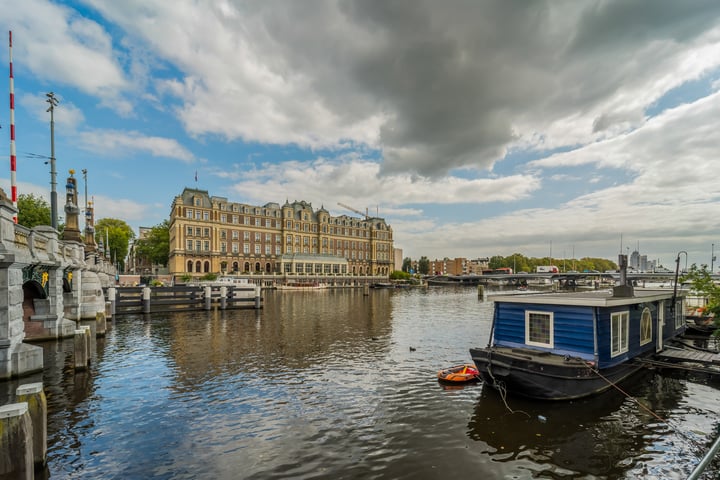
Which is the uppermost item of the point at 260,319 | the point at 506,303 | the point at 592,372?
the point at 506,303

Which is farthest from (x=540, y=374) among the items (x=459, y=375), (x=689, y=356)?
(x=689, y=356)

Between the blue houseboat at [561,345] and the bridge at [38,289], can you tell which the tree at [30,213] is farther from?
the blue houseboat at [561,345]

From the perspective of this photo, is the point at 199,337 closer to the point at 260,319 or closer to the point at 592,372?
the point at 260,319

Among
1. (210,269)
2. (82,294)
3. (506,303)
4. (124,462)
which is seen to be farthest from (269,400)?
(210,269)

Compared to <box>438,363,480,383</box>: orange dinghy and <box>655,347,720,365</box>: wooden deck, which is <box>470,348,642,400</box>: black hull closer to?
<box>438,363,480,383</box>: orange dinghy

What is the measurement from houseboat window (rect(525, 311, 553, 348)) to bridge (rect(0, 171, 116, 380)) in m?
19.9

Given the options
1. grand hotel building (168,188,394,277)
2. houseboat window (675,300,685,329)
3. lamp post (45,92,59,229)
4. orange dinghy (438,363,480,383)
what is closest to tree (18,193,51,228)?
grand hotel building (168,188,394,277)

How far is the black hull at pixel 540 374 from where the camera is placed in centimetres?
1239

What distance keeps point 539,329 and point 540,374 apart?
2.29 metres

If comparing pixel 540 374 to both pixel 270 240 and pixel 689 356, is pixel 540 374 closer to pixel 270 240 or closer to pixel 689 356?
pixel 689 356

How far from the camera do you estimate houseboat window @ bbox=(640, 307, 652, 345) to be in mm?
16766

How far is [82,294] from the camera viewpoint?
100ft

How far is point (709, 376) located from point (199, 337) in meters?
30.2

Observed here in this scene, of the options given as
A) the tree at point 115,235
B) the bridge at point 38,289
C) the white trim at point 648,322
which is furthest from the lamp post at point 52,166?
the tree at point 115,235
